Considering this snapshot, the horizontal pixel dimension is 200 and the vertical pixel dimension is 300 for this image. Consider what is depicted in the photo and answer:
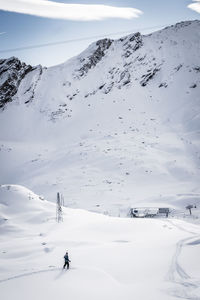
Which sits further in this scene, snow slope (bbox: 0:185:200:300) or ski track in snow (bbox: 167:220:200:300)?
snow slope (bbox: 0:185:200:300)

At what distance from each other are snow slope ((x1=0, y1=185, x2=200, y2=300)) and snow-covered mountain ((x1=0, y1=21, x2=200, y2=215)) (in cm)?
1674

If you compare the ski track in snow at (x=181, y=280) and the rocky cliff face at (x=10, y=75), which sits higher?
the rocky cliff face at (x=10, y=75)

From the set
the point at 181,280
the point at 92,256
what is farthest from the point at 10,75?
the point at 181,280

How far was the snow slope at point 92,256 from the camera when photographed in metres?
14.9

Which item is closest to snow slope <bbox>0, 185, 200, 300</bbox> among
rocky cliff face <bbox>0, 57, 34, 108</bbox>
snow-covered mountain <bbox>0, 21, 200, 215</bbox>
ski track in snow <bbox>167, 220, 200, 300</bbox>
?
ski track in snow <bbox>167, 220, 200, 300</bbox>

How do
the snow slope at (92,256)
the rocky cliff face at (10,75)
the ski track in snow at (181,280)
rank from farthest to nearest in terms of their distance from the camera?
the rocky cliff face at (10,75), the snow slope at (92,256), the ski track in snow at (181,280)

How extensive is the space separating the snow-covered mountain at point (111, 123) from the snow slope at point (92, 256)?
16.7 m

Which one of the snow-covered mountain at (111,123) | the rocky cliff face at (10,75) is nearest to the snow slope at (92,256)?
the snow-covered mountain at (111,123)

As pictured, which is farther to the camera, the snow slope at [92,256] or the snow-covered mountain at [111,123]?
the snow-covered mountain at [111,123]

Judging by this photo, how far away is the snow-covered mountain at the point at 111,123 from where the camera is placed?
191ft

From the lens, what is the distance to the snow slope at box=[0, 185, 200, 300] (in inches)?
587

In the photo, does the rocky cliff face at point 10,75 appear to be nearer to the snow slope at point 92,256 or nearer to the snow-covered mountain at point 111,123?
the snow-covered mountain at point 111,123

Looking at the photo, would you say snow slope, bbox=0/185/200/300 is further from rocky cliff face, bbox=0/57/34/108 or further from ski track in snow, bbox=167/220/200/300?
rocky cliff face, bbox=0/57/34/108

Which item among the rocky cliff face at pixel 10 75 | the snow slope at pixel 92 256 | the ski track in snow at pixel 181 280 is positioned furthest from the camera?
the rocky cliff face at pixel 10 75
